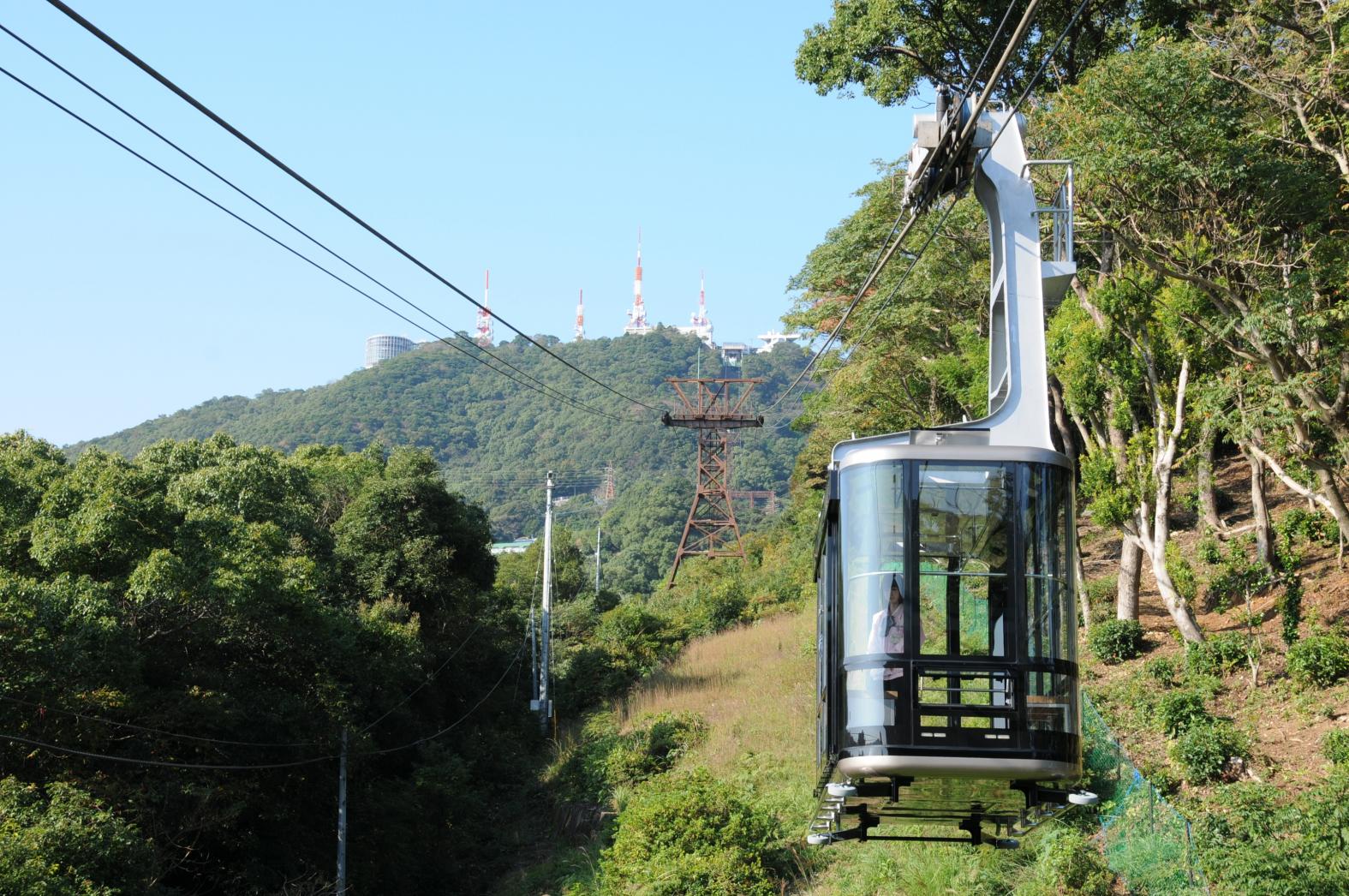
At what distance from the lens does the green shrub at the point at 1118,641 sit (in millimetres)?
19812

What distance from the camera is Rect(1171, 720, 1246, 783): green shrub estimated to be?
47.9 ft

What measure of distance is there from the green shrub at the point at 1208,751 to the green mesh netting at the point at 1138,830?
1.98ft

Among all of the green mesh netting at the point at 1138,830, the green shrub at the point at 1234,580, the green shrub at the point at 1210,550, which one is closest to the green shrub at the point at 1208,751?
the green mesh netting at the point at 1138,830

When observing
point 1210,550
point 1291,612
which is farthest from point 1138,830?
point 1210,550

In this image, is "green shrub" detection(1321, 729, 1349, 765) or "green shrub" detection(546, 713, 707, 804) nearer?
"green shrub" detection(1321, 729, 1349, 765)

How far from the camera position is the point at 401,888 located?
74.1 ft

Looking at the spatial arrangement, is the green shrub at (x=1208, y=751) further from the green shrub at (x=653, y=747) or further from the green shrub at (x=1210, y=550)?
the green shrub at (x=653, y=747)

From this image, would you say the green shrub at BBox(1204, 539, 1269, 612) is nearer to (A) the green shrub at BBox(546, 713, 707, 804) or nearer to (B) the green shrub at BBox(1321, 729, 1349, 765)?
(B) the green shrub at BBox(1321, 729, 1349, 765)

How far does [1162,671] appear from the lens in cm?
1808

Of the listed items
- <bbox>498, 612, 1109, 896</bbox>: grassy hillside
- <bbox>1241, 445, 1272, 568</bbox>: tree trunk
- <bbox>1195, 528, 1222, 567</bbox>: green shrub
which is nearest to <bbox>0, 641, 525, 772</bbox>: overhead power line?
<bbox>498, 612, 1109, 896</bbox>: grassy hillside

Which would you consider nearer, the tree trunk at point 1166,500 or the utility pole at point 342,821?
the tree trunk at point 1166,500

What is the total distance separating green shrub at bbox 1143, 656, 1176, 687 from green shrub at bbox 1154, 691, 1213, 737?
2.10 meters

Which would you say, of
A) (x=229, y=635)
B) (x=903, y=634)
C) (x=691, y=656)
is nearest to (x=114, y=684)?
(x=229, y=635)

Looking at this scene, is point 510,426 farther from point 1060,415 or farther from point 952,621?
point 952,621
